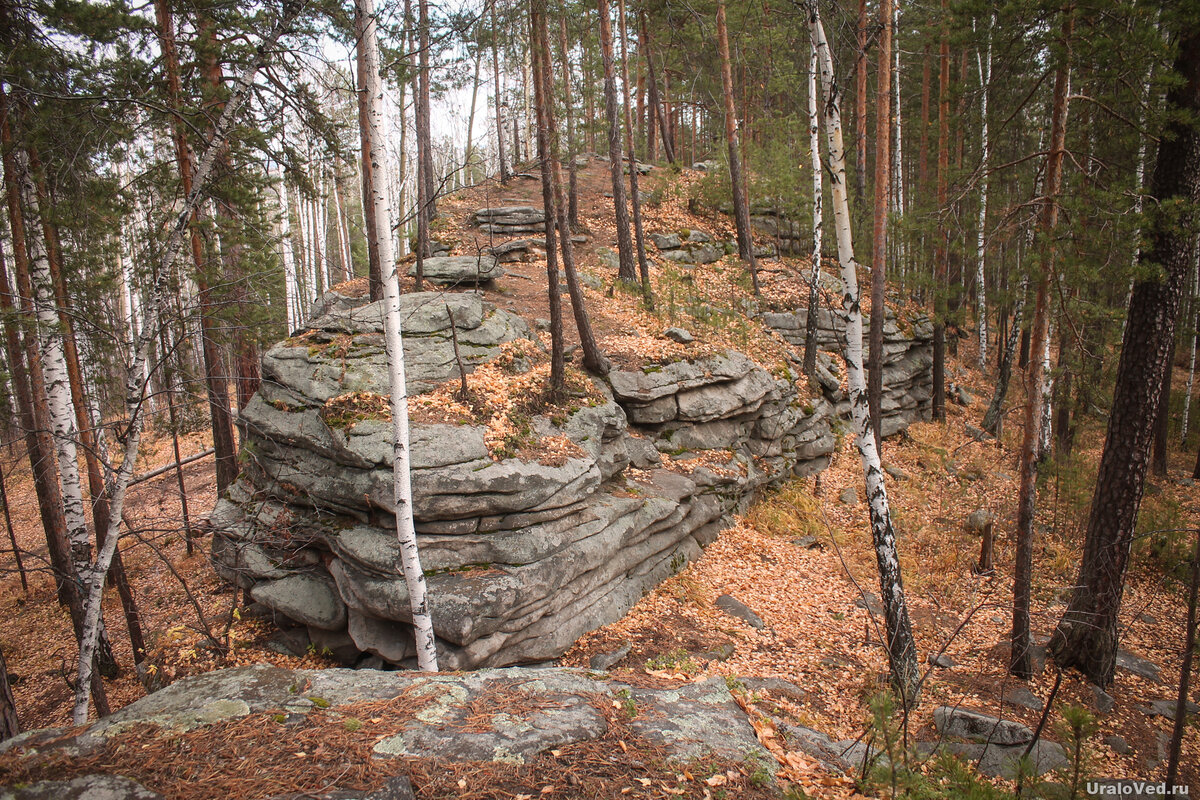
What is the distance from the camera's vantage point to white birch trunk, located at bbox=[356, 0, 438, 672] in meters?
5.48

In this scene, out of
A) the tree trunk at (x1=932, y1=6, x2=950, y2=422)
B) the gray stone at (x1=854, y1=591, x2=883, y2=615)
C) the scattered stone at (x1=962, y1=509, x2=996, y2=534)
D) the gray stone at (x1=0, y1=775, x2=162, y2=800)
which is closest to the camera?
the gray stone at (x1=0, y1=775, x2=162, y2=800)

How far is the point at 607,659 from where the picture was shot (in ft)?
25.6

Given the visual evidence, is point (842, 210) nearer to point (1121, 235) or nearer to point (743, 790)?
point (1121, 235)

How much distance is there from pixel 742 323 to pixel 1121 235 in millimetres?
8728

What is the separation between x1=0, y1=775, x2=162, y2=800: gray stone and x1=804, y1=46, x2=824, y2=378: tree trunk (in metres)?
10.2

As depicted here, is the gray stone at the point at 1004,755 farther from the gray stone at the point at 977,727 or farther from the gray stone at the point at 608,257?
the gray stone at the point at 608,257

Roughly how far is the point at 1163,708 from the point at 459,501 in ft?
31.6

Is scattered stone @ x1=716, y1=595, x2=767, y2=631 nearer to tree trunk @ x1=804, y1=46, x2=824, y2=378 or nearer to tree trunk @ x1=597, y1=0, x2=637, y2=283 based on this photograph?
tree trunk @ x1=804, y1=46, x2=824, y2=378

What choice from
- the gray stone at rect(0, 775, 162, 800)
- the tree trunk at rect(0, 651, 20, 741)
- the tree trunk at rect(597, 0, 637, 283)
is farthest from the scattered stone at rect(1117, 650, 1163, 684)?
the tree trunk at rect(0, 651, 20, 741)

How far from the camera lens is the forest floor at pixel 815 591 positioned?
7.39m

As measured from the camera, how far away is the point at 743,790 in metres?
3.64

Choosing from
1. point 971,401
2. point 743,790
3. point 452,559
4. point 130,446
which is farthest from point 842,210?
point 971,401

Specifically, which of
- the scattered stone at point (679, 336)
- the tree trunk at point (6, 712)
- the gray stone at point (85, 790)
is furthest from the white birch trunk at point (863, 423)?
the tree trunk at point (6, 712)

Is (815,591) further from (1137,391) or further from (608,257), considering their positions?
(608,257)
